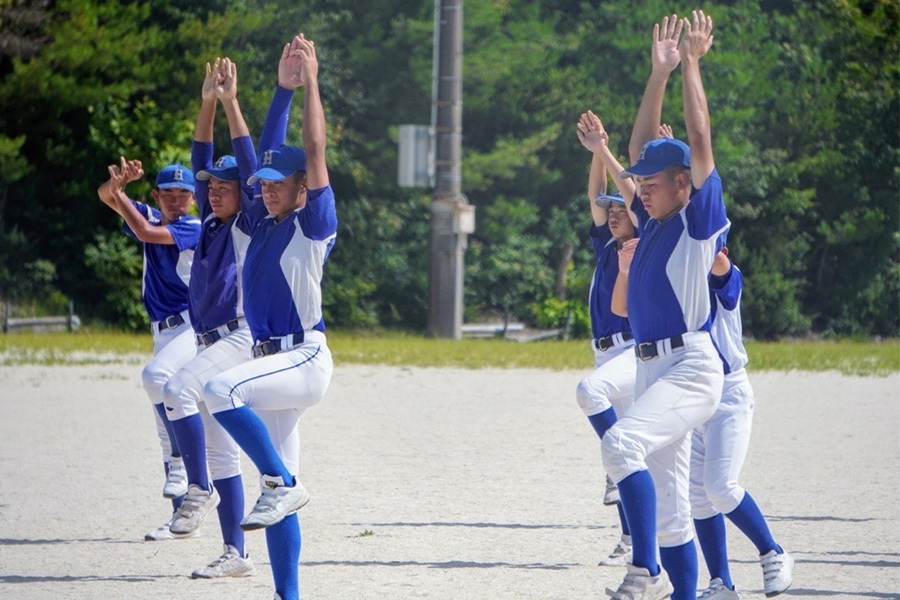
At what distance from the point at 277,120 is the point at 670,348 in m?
2.21

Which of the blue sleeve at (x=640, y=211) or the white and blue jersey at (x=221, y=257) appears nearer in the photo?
the blue sleeve at (x=640, y=211)

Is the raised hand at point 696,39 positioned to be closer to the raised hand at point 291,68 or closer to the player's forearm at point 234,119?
the raised hand at point 291,68

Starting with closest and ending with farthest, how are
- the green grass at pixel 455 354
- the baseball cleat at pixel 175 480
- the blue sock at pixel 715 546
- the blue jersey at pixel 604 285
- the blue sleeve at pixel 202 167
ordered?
the blue sock at pixel 715 546
the blue sleeve at pixel 202 167
the blue jersey at pixel 604 285
the baseball cleat at pixel 175 480
the green grass at pixel 455 354

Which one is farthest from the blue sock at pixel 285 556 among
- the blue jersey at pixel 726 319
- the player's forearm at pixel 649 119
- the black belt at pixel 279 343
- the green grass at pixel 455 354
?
the green grass at pixel 455 354

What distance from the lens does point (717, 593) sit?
6004mm

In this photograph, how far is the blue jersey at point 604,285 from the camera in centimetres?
780

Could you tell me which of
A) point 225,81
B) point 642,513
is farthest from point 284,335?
point 642,513

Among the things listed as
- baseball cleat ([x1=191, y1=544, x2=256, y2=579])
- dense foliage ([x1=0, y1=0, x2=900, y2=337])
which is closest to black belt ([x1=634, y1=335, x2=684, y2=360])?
baseball cleat ([x1=191, y1=544, x2=256, y2=579])

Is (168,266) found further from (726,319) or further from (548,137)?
(548,137)

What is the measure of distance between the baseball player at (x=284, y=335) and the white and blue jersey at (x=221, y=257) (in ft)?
1.60

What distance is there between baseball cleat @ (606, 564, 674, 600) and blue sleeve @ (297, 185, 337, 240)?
6.28ft

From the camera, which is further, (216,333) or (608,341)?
(608,341)

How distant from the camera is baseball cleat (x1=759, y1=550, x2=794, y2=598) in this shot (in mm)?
6156

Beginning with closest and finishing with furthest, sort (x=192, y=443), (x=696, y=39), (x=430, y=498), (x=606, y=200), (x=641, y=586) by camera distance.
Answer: (x=641, y=586) < (x=696, y=39) < (x=192, y=443) < (x=606, y=200) < (x=430, y=498)
